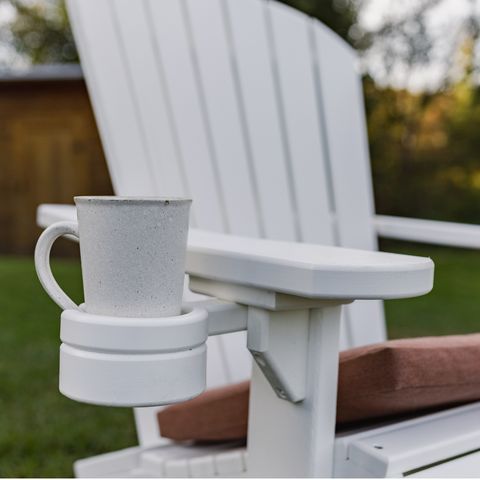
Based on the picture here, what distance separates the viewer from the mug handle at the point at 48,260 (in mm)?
793

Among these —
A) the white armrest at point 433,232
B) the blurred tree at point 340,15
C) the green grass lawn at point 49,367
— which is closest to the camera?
the white armrest at point 433,232

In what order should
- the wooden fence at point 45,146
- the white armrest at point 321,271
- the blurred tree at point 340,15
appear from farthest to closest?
the blurred tree at point 340,15 → the wooden fence at point 45,146 → the white armrest at point 321,271

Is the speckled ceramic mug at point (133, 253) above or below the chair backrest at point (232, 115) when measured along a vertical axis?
below

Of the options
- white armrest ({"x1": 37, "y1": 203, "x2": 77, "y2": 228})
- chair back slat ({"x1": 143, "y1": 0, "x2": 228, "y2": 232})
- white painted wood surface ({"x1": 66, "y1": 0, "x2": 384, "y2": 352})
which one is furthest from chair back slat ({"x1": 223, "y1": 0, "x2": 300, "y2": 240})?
white armrest ({"x1": 37, "y1": 203, "x2": 77, "y2": 228})

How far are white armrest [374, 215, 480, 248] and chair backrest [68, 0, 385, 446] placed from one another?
4.8 inches

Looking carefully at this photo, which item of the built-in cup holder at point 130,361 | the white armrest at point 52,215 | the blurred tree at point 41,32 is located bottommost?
the built-in cup holder at point 130,361

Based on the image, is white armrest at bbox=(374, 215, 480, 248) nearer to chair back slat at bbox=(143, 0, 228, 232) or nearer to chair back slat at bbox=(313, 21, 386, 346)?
chair back slat at bbox=(313, 21, 386, 346)

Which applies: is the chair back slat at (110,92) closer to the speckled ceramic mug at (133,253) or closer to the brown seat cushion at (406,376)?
the brown seat cushion at (406,376)

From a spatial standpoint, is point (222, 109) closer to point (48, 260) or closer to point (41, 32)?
point (48, 260)

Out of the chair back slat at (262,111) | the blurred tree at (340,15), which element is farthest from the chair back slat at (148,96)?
the blurred tree at (340,15)

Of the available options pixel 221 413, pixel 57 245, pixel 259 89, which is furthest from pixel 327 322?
pixel 57 245

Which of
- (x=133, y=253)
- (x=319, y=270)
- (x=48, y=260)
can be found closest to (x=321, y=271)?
(x=319, y=270)

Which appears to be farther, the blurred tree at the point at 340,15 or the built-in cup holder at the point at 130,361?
the blurred tree at the point at 340,15

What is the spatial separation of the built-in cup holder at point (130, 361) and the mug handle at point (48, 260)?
0.18 feet
